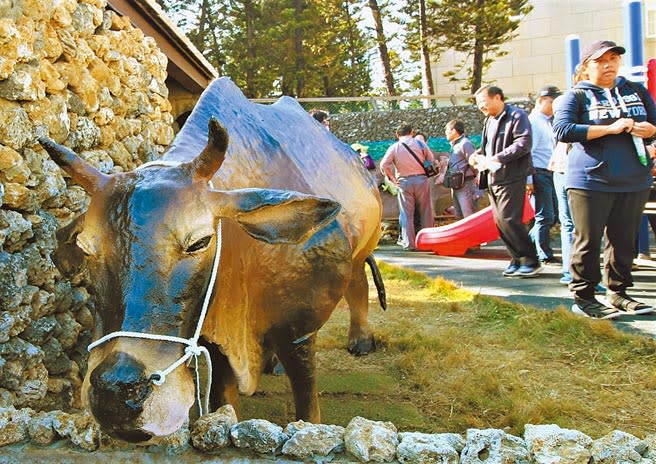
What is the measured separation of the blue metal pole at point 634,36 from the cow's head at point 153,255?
6330mm

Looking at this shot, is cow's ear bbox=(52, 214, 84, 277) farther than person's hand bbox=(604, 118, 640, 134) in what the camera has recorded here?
No

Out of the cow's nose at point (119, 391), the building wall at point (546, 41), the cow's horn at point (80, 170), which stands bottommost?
the cow's nose at point (119, 391)

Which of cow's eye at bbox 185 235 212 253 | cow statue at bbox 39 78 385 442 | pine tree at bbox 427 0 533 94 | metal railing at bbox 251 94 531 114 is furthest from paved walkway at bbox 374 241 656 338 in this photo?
pine tree at bbox 427 0 533 94

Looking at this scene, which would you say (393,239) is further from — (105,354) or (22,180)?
(105,354)

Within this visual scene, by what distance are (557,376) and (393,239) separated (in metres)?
7.24

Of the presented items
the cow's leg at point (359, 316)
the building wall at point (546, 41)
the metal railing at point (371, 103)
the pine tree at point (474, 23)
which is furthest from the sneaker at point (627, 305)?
the building wall at point (546, 41)

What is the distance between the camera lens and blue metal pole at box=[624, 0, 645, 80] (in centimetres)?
722

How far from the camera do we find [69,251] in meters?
2.48

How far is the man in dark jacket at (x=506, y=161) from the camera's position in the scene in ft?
20.4

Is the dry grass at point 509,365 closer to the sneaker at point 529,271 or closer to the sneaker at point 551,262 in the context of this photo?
the sneaker at point 529,271

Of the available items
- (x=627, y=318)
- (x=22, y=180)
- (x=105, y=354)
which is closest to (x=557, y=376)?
(x=627, y=318)

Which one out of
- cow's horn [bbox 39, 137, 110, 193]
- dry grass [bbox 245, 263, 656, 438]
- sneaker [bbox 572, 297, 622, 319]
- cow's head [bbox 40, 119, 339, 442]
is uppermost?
cow's horn [bbox 39, 137, 110, 193]

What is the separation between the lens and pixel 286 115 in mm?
3721

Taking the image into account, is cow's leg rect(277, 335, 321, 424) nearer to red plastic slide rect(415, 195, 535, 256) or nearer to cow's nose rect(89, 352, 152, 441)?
cow's nose rect(89, 352, 152, 441)
